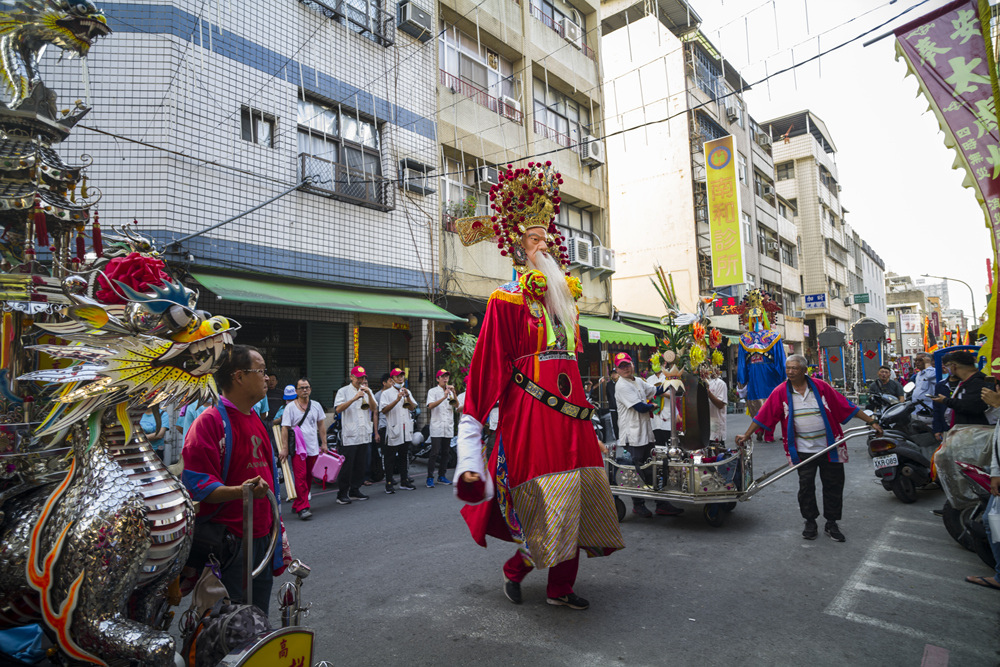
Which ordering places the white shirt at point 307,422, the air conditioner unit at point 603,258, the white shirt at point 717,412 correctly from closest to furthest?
the white shirt at point 307,422 → the white shirt at point 717,412 → the air conditioner unit at point 603,258

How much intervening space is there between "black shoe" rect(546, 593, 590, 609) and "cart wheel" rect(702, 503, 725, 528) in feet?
7.93

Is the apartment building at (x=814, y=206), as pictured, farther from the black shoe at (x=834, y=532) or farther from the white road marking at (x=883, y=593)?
the white road marking at (x=883, y=593)

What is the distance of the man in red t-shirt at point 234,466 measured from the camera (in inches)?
89.7

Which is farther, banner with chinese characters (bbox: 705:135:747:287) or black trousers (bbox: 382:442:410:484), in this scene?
banner with chinese characters (bbox: 705:135:747:287)

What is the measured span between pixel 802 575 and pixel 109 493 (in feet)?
14.2

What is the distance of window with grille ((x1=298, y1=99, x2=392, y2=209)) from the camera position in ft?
33.3

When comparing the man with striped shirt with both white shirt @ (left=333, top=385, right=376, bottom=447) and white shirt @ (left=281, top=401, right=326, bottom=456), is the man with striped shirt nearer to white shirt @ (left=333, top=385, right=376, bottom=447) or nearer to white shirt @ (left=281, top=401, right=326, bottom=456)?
white shirt @ (left=333, top=385, right=376, bottom=447)

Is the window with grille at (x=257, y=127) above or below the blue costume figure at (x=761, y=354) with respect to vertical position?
above

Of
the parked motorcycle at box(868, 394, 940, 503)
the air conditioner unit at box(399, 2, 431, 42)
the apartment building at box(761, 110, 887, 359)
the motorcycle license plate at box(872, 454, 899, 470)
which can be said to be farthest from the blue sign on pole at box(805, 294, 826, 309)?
the motorcycle license plate at box(872, 454, 899, 470)

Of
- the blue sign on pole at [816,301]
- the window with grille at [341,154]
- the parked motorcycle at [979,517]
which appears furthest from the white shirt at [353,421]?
the blue sign on pole at [816,301]

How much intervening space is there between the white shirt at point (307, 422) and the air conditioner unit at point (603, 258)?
1113 cm

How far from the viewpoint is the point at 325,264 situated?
1009 centimetres

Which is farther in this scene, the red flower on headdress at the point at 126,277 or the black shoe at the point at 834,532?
the black shoe at the point at 834,532

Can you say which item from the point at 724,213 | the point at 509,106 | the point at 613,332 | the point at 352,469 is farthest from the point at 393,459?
the point at 724,213
